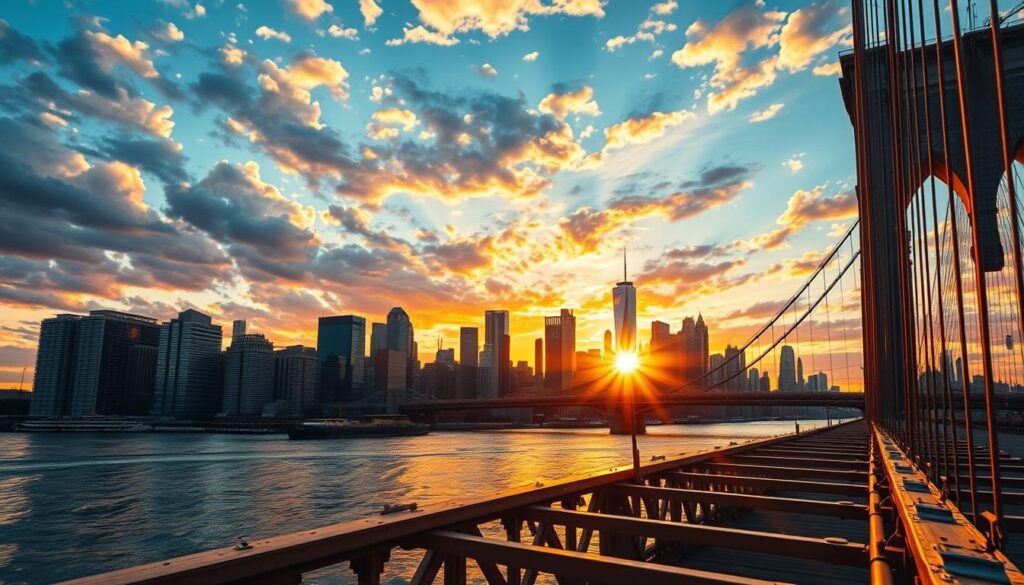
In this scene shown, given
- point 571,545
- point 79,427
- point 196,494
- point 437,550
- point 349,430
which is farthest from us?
point 79,427

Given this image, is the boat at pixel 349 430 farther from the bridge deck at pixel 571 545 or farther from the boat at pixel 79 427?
the bridge deck at pixel 571 545

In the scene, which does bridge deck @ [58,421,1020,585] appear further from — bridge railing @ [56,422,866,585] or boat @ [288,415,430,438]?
boat @ [288,415,430,438]

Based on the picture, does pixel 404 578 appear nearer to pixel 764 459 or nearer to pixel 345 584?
pixel 345 584

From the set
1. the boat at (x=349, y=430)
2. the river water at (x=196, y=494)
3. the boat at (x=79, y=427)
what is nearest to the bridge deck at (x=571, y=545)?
the river water at (x=196, y=494)

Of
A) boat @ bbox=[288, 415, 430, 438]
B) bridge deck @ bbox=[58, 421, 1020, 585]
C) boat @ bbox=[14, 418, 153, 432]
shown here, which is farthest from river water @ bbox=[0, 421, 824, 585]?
boat @ bbox=[14, 418, 153, 432]

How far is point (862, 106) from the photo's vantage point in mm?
23922

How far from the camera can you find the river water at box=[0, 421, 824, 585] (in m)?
24.8

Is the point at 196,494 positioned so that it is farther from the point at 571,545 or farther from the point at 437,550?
the point at 437,550

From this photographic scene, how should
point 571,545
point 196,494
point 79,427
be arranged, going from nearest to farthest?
point 571,545 < point 196,494 < point 79,427

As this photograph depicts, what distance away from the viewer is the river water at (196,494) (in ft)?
81.3

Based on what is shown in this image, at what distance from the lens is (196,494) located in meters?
40.1

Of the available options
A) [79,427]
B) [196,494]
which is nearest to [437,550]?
[196,494]

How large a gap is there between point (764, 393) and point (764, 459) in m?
87.4

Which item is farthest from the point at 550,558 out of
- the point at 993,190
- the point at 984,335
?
the point at 993,190
